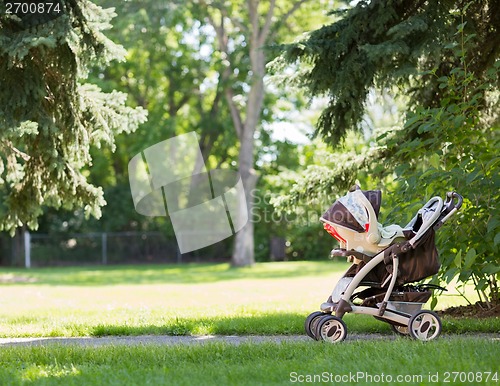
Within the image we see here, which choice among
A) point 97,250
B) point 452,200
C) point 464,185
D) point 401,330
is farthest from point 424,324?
point 97,250

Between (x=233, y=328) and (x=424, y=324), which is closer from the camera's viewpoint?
(x=424, y=324)

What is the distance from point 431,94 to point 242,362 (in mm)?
5262

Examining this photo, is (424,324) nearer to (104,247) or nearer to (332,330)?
(332,330)

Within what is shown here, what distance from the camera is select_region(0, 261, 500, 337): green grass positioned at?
7.71 metres

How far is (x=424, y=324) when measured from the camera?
6387 mm

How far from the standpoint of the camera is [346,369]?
4.89 meters

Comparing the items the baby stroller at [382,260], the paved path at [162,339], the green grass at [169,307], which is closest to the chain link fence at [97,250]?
the green grass at [169,307]

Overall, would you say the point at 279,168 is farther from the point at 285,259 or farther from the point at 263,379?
the point at 263,379

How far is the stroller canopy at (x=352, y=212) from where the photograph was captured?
631 cm

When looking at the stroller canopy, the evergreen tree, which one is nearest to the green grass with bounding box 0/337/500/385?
the stroller canopy

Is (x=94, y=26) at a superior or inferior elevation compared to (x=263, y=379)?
superior

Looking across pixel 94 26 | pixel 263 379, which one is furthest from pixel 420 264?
pixel 94 26

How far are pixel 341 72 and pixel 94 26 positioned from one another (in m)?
2.80

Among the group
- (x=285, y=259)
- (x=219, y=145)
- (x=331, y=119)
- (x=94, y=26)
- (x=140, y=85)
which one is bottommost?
(x=285, y=259)
